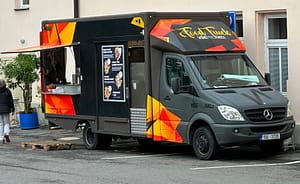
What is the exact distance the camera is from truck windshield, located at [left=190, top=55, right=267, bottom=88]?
50.4 ft

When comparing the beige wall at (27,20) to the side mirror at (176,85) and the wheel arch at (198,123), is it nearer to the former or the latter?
the side mirror at (176,85)

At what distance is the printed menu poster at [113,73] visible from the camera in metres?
16.7

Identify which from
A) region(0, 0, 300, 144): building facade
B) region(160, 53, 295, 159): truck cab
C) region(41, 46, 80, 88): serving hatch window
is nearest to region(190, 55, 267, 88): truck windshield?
region(160, 53, 295, 159): truck cab

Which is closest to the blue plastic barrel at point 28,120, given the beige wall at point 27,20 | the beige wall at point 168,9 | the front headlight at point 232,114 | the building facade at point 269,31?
the beige wall at point 27,20

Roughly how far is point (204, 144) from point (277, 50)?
4.23 metres

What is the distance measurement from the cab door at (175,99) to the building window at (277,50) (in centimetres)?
341

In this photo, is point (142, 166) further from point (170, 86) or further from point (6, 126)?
point (6, 126)

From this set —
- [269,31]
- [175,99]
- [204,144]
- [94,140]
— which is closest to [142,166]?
[204,144]

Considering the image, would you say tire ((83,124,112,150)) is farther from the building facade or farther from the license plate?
the license plate

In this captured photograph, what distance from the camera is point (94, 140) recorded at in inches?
701

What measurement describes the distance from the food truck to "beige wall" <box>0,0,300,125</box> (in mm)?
1479

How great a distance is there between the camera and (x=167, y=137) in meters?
15.7

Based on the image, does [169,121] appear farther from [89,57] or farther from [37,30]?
[37,30]

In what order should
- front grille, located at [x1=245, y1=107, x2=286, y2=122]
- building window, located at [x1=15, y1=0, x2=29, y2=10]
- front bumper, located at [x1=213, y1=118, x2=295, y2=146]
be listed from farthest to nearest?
1. building window, located at [x1=15, y1=0, x2=29, y2=10]
2. front grille, located at [x1=245, y1=107, x2=286, y2=122]
3. front bumper, located at [x1=213, y1=118, x2=295, y2=146]
